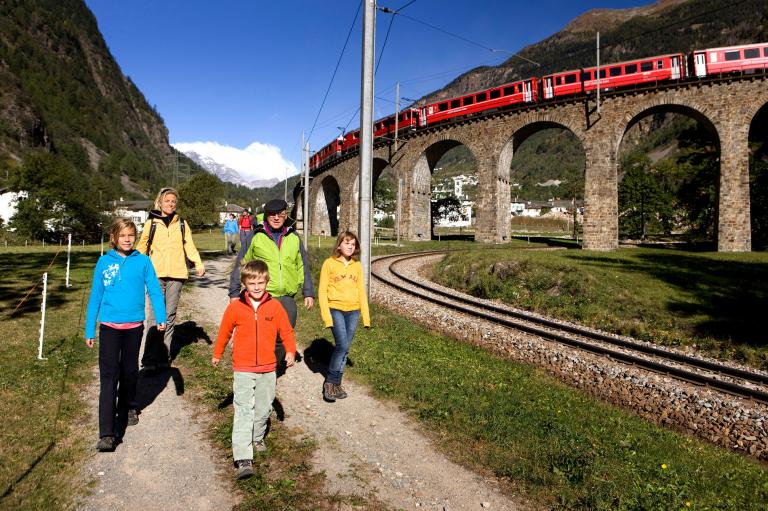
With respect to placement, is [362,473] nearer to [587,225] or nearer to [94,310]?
[94,310]

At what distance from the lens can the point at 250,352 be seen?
3754 mm

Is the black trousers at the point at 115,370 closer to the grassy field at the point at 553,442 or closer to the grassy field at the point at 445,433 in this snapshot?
the grassy field at the point at 445,433

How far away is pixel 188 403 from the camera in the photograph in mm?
4996

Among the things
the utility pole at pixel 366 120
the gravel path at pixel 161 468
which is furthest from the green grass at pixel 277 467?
the utility pole at pixel 366 120

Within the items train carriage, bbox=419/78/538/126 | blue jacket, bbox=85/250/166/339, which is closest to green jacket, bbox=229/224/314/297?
blue jacket, bbox=85/250/166/339

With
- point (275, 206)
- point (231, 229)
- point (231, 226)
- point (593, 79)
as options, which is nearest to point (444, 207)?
point (593, 79)

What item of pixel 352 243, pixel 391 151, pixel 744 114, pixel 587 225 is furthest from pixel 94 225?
pixel 744 114

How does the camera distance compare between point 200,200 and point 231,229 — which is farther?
point 200,200

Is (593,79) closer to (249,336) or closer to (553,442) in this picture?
(553,442)

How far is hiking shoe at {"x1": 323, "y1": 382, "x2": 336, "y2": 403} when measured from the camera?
528cm

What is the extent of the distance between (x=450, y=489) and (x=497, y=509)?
1.34 ft

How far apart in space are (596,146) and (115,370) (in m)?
29.9

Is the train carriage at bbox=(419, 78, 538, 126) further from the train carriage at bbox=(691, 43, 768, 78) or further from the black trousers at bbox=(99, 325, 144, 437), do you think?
the black trousers at bbox=(99, 325, 144, 437)

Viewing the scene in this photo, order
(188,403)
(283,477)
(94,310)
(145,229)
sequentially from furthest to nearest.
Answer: (145,229), (188,403), (94,310), (283,477)
